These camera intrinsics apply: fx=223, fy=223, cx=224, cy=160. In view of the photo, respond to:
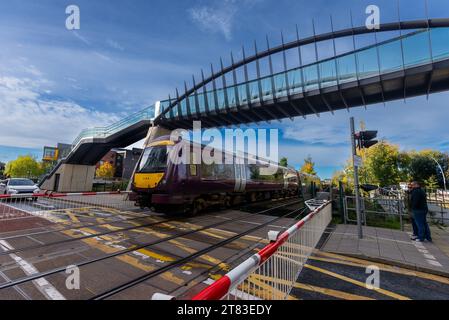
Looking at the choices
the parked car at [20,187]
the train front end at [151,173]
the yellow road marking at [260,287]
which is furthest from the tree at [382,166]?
the parked car at [20,187]

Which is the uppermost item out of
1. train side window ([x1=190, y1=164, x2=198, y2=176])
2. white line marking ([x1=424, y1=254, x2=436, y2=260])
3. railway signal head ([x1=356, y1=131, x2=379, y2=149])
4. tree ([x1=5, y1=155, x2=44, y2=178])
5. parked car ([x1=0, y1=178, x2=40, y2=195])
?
tree ([x1=5, y1=155, x2=44, y2=178])

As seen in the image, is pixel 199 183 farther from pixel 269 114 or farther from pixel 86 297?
pixel 269 114

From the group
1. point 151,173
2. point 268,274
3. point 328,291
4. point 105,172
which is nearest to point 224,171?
point 151,173

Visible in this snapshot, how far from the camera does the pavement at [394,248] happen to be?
4.75m

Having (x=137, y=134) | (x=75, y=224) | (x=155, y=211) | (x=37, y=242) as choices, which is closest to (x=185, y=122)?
(x=137, y=134)

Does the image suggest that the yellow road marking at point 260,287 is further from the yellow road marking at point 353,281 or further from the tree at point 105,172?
the tree at point 105,172

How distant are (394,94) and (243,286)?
17.5 metres

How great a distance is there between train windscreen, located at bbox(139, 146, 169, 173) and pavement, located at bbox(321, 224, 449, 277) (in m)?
6.22

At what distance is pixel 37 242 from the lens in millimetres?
5379

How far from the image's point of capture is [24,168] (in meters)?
63.8

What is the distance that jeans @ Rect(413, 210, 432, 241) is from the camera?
6.55m

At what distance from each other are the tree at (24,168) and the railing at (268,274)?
8087cm

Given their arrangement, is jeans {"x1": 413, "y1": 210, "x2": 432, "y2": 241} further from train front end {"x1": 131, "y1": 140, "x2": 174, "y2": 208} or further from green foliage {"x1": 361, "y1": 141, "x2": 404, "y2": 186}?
green foliage {"x1": 361, "y1": 141, "x2": 404, "y2": 186}

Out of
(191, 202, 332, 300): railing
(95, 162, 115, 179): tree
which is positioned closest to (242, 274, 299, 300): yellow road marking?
(191, 202, 332, 300): railing
